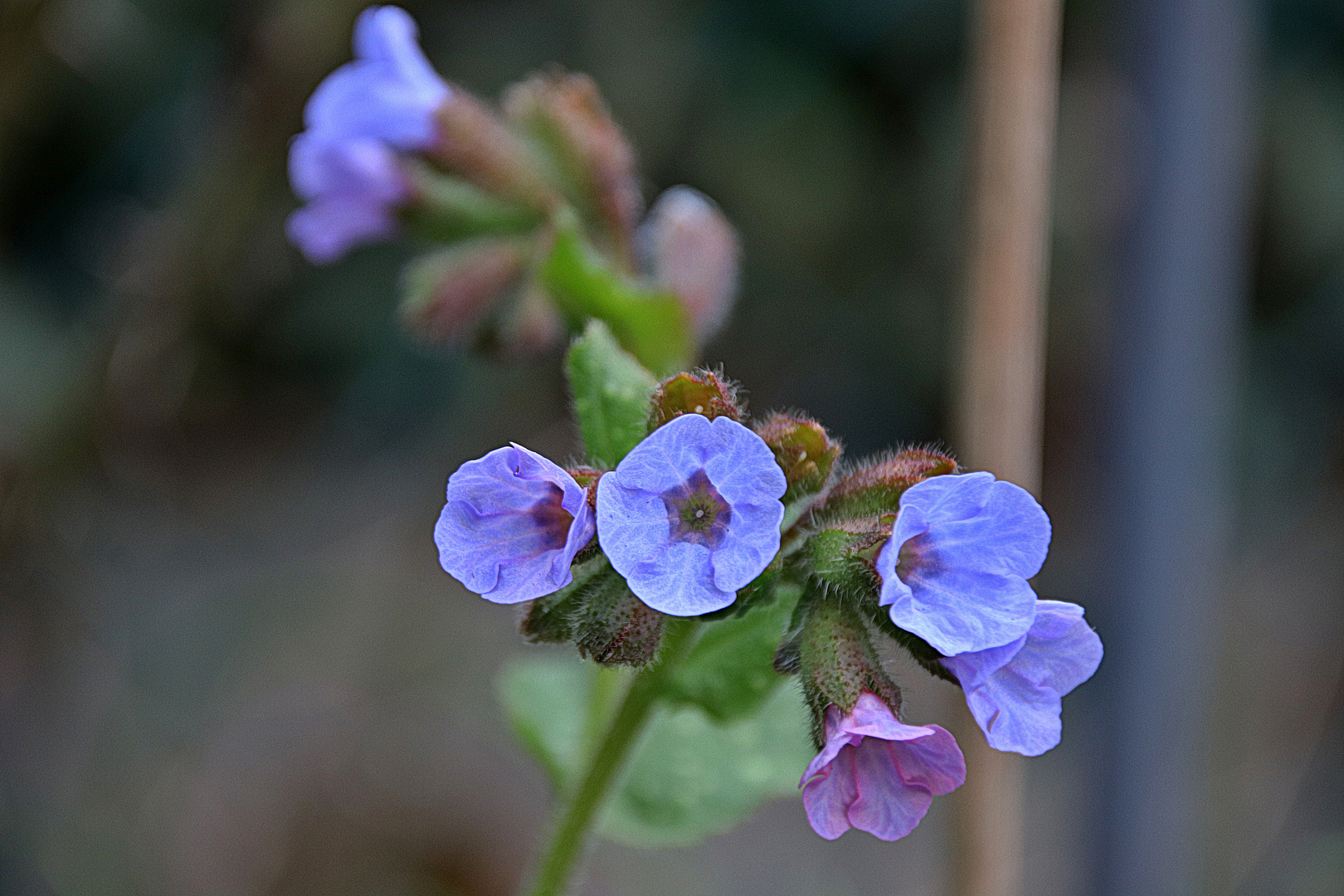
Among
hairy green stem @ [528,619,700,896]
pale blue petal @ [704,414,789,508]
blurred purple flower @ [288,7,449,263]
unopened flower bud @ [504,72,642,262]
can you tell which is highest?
unopened flower bud @ [504,72,642,262]

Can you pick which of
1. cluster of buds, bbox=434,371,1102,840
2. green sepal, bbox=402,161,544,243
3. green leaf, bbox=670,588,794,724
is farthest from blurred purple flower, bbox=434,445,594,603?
green sepal, bbox=402,161,544,243

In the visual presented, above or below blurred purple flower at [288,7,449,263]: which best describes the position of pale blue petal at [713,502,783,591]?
below

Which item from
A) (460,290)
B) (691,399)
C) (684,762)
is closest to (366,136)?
(460,290)

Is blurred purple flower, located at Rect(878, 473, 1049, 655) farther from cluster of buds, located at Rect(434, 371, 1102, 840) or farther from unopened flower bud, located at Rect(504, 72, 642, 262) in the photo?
unopened flower bud, located at Rect(504, 72, 642, 262)

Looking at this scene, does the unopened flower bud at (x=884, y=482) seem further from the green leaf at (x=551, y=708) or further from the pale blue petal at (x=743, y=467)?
the green leaf at (x=551, y=708)

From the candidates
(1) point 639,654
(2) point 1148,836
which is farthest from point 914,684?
(1) point 639,654

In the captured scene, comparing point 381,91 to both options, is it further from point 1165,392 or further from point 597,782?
point 1165,392

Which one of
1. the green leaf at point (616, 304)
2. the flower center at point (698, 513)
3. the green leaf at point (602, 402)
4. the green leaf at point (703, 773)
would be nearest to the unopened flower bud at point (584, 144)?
the green leaf at point (616, 304)
